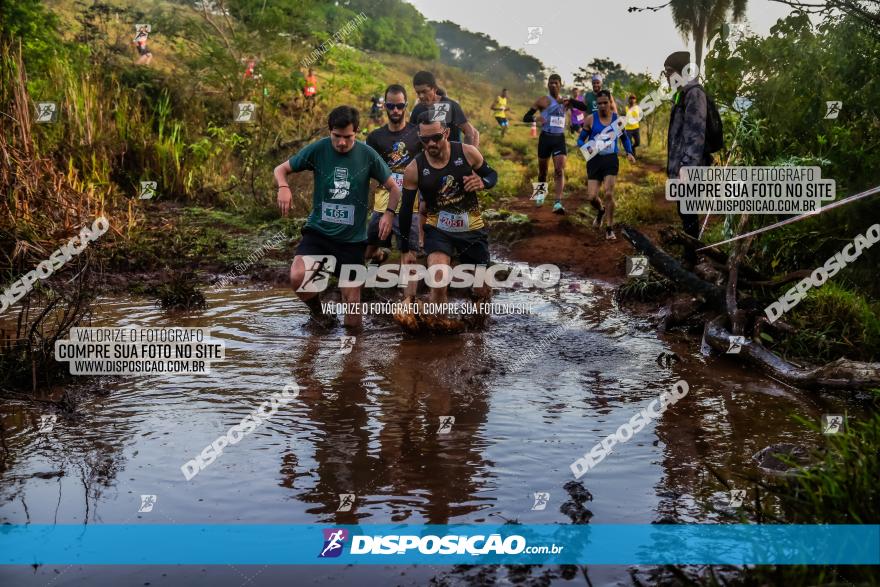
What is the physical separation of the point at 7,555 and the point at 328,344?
4.07m

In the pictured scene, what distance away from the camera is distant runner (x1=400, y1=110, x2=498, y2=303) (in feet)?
25.4

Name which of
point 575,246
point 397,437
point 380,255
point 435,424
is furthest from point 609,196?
point 397,437

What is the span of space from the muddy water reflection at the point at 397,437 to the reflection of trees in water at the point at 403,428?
2 centimetres

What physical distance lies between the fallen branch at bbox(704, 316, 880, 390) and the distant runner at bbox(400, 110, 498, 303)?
7.74 feet

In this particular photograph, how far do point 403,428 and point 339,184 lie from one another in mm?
3097

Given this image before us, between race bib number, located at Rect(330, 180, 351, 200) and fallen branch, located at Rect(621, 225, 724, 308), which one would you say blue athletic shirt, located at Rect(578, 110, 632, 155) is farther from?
race bib number, located at Rect(330, 180, 351, 200)

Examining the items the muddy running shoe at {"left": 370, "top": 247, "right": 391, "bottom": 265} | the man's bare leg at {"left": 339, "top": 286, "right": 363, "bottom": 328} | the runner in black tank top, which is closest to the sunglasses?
the runner in black tank top

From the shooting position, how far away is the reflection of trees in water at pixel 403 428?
432cm

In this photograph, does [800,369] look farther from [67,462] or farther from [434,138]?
[67,462]

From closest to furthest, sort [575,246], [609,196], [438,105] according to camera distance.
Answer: [438,105] < [609,196] < [575,246]

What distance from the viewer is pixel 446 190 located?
778cm

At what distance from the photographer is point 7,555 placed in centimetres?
365

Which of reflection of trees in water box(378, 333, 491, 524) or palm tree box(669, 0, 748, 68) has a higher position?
palm tree box(669, 0, 748, 68)

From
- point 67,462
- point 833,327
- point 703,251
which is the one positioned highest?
point 703,251
